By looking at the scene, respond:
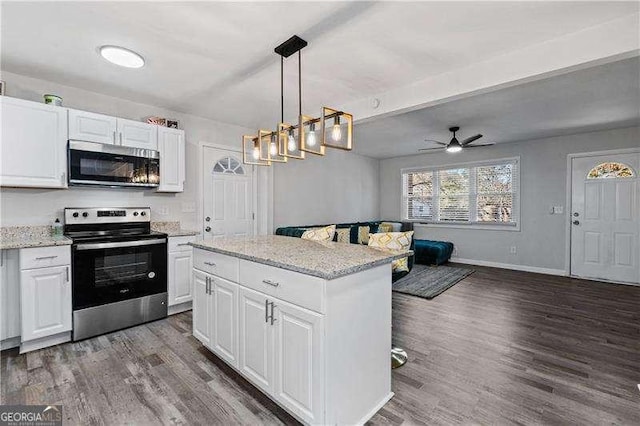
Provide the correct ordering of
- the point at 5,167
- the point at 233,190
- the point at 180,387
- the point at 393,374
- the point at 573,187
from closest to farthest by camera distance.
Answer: the point at 180,387, the point at 393,374, the point at 5,167, the point at 233,190, the point at 573,187

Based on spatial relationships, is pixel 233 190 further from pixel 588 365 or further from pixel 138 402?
pixel 588 365

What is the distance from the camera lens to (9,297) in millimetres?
2506

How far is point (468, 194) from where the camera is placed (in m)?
6.24

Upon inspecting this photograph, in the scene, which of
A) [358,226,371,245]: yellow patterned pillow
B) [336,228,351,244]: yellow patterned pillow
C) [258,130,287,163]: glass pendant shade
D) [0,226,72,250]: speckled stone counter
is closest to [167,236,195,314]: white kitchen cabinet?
[0,226,72,250]: speckled stone counter

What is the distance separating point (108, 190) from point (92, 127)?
0.67 m

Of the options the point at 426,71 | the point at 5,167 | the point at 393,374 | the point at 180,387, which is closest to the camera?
the point at 180,387

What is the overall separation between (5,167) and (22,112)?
0.49m

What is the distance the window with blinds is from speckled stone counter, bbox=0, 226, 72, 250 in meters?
6.29

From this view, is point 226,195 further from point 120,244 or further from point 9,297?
point 9,297

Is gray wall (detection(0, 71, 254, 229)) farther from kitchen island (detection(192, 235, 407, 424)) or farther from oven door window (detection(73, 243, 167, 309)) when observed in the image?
kitchen island (detection(192, 235, 407, 424))

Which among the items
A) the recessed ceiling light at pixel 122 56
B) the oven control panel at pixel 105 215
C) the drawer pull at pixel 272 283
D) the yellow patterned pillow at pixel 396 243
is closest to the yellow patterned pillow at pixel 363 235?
the yellow patterned pillow at pixel 396 243

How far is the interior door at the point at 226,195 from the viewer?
13.4 ft

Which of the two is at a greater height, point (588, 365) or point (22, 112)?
point (22, 112)

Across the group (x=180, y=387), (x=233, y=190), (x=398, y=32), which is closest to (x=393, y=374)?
(x=180, y=387)
